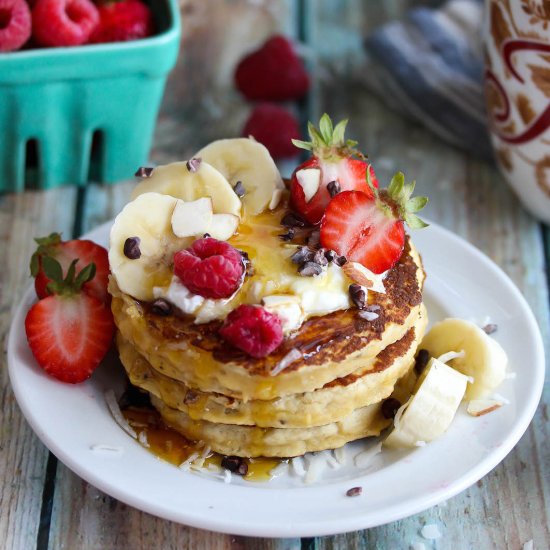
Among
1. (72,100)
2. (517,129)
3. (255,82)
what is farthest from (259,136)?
(517,129)

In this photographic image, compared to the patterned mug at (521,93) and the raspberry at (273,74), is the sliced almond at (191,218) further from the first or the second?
the raspberry at (273,74)

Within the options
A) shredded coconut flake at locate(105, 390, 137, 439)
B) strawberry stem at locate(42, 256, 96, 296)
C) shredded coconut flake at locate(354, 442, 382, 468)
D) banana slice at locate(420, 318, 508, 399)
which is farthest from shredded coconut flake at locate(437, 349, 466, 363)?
strawberry stem at locate(42, 256, 96, 296)

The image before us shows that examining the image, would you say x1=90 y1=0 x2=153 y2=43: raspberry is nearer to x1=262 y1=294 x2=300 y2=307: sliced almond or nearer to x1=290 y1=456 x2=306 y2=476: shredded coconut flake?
x1=262 y1=294 x2=300 y2=307: sliced almond

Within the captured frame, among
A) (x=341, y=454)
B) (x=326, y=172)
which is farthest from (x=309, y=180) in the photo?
(x=341, y=454)

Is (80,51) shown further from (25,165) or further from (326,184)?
(326,184)

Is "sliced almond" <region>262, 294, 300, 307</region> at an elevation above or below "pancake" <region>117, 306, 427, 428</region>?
above

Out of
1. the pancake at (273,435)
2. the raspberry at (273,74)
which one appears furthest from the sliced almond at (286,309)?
the raspberry at (273,74)

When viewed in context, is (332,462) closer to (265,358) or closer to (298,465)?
(298,465)
